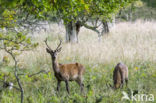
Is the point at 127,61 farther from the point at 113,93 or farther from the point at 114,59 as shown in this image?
the point at 113,93

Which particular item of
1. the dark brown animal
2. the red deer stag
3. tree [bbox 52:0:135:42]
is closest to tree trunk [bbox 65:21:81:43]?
tree [bbox 52:0:135:42]

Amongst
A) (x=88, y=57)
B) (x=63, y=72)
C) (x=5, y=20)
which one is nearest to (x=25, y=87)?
(x=63, y=72)

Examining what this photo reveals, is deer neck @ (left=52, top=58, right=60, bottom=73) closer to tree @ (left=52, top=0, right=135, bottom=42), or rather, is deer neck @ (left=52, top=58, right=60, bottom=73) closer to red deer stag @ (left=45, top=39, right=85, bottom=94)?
red deer stag @ (left=45, top=39, right=85, bottom=94)

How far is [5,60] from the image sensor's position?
838 cm

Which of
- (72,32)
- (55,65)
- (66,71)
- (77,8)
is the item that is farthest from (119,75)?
(72,32)

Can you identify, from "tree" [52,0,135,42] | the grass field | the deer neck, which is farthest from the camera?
the deer neck

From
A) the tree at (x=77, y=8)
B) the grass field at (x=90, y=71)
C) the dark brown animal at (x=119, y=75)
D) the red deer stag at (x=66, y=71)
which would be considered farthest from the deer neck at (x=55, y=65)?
the dark brown animal at (x=119, y=75)

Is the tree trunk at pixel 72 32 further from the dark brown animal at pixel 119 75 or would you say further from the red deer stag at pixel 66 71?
the dark brown animal at pixel 119 75

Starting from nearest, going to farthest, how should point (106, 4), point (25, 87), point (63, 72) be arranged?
point (63, 72), point (25, 87), point (106, 4)

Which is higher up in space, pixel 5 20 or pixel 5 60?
pixel 5 20

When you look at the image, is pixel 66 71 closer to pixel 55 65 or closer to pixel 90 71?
pixel 55 65

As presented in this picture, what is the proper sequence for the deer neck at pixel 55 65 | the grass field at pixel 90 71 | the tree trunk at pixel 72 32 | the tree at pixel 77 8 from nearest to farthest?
1. the tree at pixel 77 8
2. the grass field at pixel 90 71
3. the deer neck at pixel 55 65
4. the tree trunk at pixel 72 32

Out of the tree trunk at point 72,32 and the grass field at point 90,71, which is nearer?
the grass field at point 90,71

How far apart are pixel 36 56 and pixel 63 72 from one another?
12.5 feet
